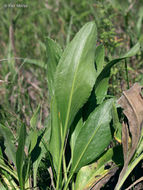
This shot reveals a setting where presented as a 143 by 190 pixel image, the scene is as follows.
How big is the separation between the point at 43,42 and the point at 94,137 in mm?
1853

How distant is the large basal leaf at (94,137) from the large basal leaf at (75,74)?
0.23 feet

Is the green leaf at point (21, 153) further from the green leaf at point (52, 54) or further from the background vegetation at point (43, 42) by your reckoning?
the green leaf at point (52, 54)

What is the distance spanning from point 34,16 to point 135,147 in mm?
2651

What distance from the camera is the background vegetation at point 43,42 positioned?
5.88ft

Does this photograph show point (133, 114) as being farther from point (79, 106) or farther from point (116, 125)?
point (79, 106)

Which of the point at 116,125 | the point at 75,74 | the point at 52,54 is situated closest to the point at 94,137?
the point at 116,125

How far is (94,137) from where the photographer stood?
114 cm

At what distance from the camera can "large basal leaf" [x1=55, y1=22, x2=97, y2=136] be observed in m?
1.07

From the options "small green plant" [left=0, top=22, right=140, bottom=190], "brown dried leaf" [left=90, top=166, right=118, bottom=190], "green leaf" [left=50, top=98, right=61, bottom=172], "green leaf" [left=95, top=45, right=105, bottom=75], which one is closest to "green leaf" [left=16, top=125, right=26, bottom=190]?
"small green plant" [left=0, top=22, right=140, bottom=190]

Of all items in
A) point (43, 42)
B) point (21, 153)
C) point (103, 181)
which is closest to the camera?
point (21, 153)

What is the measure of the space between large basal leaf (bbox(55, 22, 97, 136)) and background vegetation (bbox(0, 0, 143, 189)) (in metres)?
0.32

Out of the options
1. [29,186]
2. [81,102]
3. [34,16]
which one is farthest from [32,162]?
[34,16]

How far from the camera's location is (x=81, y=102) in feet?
3.70

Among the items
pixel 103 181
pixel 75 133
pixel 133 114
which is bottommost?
pixel 103 181
